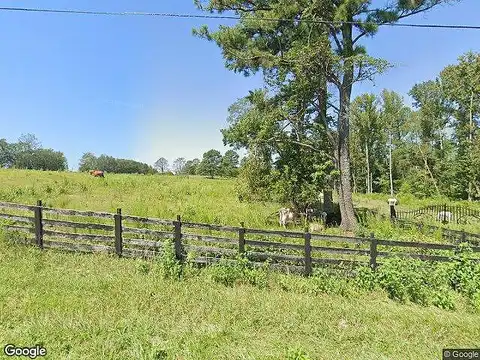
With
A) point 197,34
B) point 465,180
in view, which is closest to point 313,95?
point 197,34

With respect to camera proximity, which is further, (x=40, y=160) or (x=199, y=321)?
(x=40, y=160)

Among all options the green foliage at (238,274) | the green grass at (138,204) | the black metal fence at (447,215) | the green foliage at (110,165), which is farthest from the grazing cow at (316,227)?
the green foliage at (110,165)

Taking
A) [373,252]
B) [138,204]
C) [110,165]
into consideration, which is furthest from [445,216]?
[110,165]

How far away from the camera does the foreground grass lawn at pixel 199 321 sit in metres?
3.60

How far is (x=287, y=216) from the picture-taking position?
46.3ft

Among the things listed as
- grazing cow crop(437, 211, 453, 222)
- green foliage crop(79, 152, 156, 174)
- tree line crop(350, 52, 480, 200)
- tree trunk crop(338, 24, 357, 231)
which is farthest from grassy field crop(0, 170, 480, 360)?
green foliage crop(79, 152, 156, 174)

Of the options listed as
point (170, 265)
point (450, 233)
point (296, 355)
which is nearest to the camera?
point (296, 355)

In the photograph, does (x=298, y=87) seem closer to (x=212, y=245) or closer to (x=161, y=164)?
(x=212, y=245)

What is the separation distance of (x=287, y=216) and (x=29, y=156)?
10389 centimetres

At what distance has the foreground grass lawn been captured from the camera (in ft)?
11.8

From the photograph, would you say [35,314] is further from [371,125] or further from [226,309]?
[371,125]

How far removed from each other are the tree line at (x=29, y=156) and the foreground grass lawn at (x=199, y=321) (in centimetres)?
9797

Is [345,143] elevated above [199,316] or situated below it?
above

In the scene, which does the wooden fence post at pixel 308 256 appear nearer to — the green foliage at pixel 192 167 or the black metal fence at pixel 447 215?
the black metal fence at pixel 447 215
